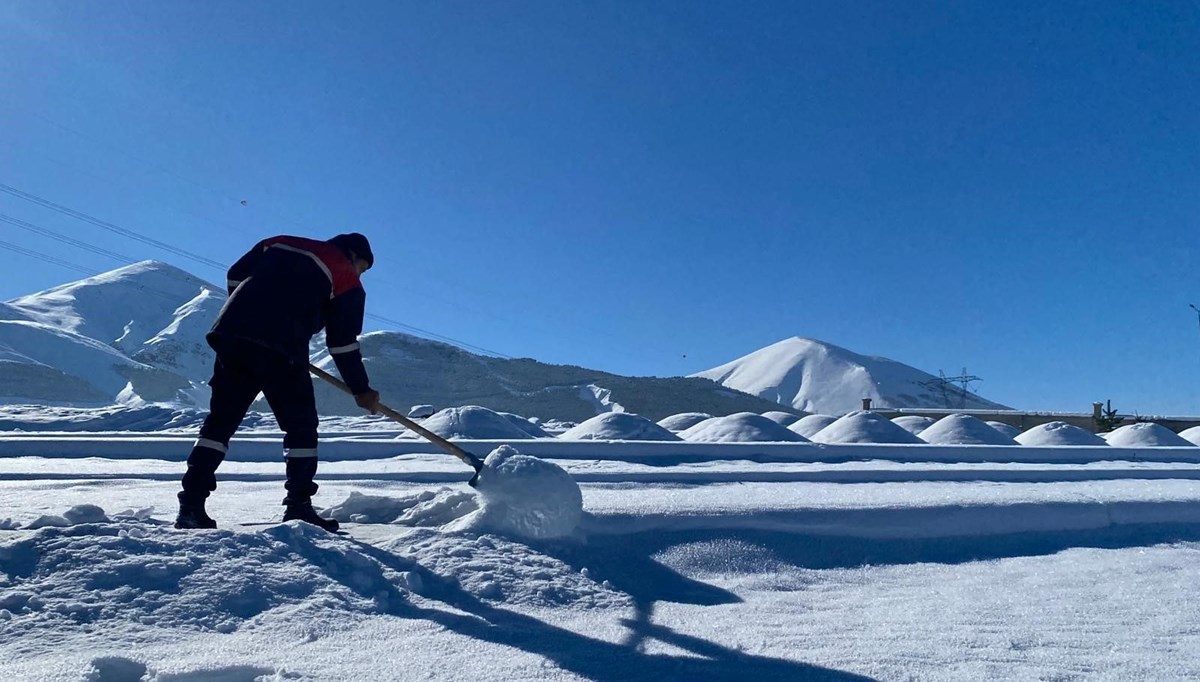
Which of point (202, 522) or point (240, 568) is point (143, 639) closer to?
point (240, 568)

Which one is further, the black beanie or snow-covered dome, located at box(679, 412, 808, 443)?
snow-covered dome, located at box(679, 412, 808, 443)

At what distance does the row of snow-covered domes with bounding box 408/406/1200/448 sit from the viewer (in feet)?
24.3

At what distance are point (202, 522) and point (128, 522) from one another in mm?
230

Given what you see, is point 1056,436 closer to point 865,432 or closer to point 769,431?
point 865,432

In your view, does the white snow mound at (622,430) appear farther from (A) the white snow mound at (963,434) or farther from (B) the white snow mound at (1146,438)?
(B) the white snow mound at (1146,438)

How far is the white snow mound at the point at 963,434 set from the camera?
A: 1078 centimetres

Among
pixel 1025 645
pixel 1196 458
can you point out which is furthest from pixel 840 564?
pixel 1196 458

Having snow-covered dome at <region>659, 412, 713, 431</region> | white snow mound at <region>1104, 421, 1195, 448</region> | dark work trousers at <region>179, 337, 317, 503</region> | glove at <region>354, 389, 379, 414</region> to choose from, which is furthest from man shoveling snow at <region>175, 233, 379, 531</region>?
snow-covered dome at <region>659, 412, 713, 431</region>

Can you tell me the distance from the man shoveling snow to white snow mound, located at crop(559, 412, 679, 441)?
4726 millimetres

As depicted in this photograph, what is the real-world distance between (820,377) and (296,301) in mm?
116557

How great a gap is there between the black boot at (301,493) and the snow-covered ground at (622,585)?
0.40ft

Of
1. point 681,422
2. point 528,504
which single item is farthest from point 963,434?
point 528,504

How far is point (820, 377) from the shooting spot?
115m

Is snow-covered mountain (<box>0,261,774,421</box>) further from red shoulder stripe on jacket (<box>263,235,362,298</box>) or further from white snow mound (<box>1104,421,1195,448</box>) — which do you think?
red shoulder stripe on jacket (<box>263,235,362,298</box>)
